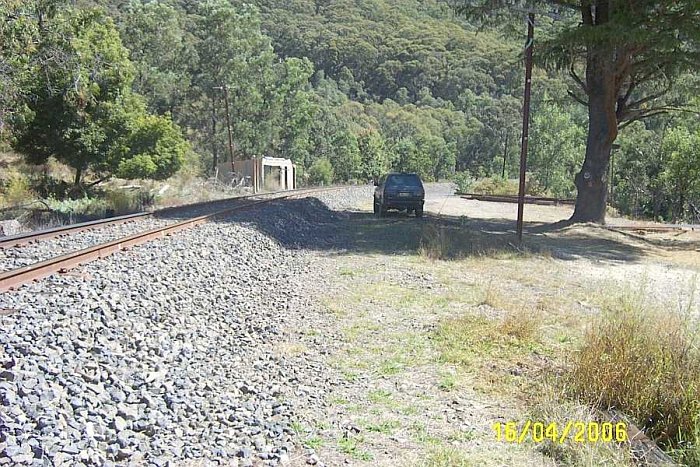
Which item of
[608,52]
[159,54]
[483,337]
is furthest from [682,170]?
[159,54]

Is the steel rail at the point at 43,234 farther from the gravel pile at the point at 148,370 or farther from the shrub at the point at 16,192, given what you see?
the shrub at the point at 16,192

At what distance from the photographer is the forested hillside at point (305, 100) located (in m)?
22.9

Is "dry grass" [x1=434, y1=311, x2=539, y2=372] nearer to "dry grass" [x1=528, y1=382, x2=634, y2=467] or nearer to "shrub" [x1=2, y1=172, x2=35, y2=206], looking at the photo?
"dry grass" [x1=528, y1=382, x2=634, y2=467]

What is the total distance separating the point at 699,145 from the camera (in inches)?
1625

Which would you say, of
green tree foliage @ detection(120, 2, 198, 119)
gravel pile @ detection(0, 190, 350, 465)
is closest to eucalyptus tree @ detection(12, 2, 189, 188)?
gravel pile @ detection(0, 190, 350, 465)

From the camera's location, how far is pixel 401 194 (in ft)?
76.4

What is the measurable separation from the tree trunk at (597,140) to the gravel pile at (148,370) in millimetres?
15165

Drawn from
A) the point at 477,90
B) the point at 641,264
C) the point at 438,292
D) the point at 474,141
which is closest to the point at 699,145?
the point at 641,264

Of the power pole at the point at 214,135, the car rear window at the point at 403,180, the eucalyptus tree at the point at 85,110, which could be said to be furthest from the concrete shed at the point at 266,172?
the car rear window at the point at 403,180

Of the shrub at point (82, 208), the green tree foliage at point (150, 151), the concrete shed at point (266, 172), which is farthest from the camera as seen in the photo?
the concrete shed at point (266, 172)

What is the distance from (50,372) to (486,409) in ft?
11.9

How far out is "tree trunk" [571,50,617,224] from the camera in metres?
20.2

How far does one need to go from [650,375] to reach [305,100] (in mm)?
64005

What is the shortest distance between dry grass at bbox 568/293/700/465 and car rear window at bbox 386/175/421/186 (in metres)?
18.1
